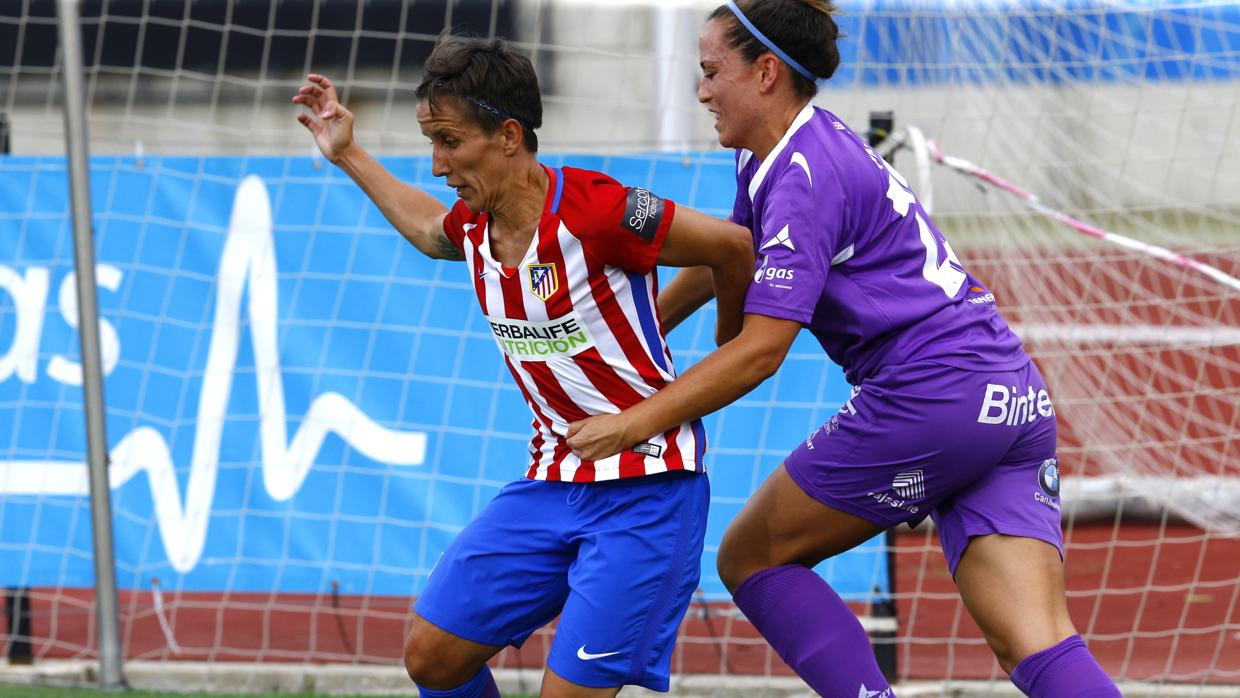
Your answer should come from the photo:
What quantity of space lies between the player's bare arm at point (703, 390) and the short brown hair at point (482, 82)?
628mm

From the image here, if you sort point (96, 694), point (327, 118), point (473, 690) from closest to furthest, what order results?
point (473, 690) < point (327, 118) < point (96, 694)

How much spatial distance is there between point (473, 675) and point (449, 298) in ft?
7.78

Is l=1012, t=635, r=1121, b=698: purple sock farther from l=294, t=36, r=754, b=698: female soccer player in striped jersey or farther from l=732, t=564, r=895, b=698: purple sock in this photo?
l=294, t=36, r=754, b=698: female soccer player in striped jersey

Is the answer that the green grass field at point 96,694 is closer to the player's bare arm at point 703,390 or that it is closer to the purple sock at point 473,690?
the purple sock at point 473,690

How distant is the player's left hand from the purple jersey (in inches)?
14.1

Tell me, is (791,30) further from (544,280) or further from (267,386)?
(267,386)

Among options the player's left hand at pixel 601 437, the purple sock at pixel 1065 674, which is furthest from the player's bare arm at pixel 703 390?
the purple sock at pixel 1065 674

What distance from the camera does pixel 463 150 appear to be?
9.80 ft

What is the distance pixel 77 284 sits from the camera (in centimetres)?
501

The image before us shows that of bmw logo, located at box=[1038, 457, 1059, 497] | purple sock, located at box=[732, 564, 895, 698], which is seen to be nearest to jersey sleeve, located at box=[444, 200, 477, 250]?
purple sock, located at box=[732, 564, 895, 698]

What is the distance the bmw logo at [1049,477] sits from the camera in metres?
3.17

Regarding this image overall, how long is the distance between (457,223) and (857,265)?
0.93 metres

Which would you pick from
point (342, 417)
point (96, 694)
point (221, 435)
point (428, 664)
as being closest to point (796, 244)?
point (428, 664)

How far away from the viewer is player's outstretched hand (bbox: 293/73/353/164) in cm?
353
